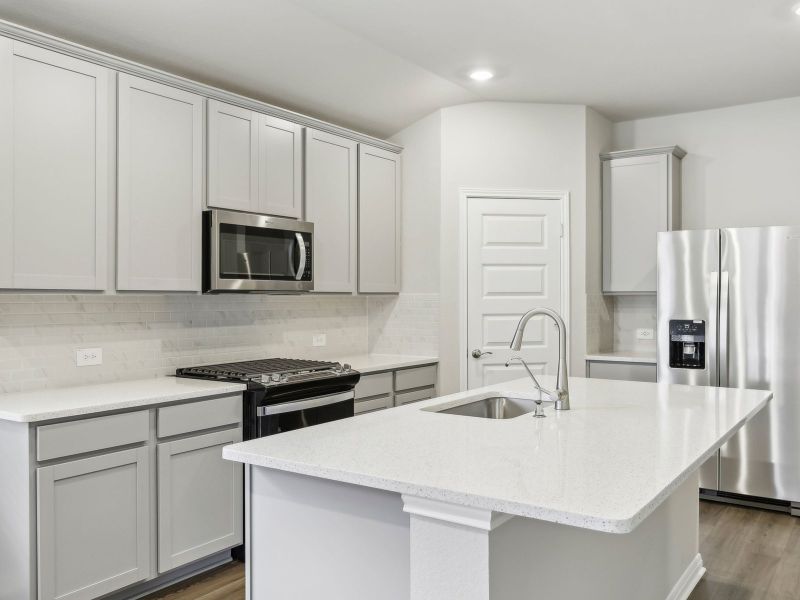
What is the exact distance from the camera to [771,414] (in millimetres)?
4156

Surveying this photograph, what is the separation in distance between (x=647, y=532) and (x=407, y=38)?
2.73 m

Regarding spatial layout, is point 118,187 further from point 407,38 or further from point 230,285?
point 407,38

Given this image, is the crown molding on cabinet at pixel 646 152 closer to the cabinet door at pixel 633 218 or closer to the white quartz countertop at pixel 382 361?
the cabinet door at pixel 633 218

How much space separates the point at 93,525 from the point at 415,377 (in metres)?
2.37

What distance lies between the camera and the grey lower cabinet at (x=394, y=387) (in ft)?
13.9

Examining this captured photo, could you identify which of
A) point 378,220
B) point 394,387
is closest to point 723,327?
point 394,387

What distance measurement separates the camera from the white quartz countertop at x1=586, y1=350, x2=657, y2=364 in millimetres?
4688

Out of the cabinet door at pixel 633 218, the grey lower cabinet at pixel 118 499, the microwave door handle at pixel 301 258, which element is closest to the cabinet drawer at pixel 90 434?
the grey lower cabinet at pixel 118 499

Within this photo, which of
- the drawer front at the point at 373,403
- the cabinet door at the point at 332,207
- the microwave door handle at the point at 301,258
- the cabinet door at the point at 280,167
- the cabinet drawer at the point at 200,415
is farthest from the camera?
the cabinet door at the point at 332,207

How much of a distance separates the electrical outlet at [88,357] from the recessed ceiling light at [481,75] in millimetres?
2704

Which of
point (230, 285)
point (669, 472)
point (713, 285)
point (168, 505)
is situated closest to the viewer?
point (669, 472)

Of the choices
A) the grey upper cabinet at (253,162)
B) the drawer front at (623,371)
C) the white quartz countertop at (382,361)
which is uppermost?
the grey upper cabinet at (253,162)

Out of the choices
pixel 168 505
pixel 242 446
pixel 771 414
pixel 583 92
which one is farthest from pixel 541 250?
pixel 242 446

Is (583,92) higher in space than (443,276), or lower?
higher
